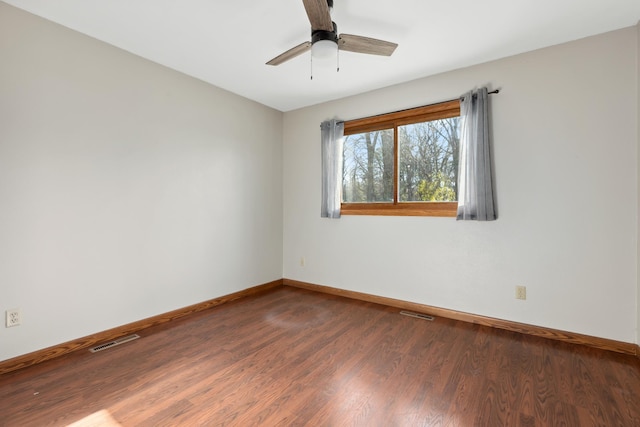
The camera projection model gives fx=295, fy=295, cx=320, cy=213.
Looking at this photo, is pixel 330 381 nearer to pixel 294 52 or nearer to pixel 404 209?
pixel 404 209

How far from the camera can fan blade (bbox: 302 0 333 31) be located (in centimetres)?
158

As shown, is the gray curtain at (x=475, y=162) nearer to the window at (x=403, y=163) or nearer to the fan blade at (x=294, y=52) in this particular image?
the window at (x=403, y=163)

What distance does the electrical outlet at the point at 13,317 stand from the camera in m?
1.97

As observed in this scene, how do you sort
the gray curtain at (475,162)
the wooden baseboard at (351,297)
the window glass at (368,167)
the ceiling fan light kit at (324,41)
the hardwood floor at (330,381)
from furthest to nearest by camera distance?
the window glass at (368,167)
the gray curtain at (475,162)
the wooden baseboard at (351,297)
the ceiling fan light kit at (324,41)
the hardwood floor at (330,381)

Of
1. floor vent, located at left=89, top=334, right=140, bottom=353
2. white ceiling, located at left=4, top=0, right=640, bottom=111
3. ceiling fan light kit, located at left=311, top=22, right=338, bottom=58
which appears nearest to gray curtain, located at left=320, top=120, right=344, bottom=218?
white ceiling, located at left=4, top=0, right=640, bottom=111

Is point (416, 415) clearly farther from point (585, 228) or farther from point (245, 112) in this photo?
point (245, 112)

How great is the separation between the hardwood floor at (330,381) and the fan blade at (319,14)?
2.19 metres

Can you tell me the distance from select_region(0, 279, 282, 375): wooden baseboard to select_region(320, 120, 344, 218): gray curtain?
5.15 feet

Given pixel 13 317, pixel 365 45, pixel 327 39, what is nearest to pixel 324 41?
pixel 327 39

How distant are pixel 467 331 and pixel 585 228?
1.26 m

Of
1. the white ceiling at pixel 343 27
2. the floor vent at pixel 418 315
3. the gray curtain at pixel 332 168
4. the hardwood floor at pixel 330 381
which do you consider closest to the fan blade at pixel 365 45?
the white ceiling at pixel 343 27

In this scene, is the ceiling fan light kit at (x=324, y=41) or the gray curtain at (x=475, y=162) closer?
the ceiling fan light kit at (x=324, y=41)

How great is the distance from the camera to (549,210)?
2482mm

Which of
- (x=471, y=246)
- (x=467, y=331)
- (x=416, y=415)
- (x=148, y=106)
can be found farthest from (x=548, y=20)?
(x=148, y=106)
